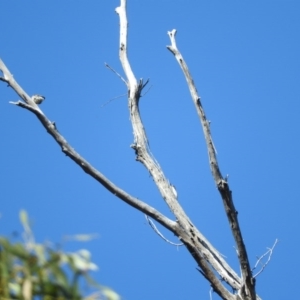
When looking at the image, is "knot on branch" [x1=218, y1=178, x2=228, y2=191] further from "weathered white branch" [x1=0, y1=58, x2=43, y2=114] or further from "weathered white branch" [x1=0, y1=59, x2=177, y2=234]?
"weathered white branch" [x1=0, y1=58, x2=43, y2=114]

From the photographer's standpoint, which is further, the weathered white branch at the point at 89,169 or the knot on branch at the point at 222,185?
Answer: the weathered white branch at the point at 89,169

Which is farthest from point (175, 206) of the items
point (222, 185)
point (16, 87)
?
point (16, 87)

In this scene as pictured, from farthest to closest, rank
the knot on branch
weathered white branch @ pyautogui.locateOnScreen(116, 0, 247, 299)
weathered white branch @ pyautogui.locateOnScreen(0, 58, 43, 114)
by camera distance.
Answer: weathered white branch @ pyautogui.locateOnScreen(0, 58, 43, 114)
weathered white branch @ pyautogui.locateOnScreen(116, 0, 247, 299)
the knot on branch

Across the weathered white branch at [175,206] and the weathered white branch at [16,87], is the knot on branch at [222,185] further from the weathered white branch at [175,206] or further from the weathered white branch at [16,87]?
the weathered white branch at [16,87]

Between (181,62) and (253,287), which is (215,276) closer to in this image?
(253,287)

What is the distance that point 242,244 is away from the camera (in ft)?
9.25

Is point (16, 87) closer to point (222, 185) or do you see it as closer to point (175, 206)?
point (175, 206)

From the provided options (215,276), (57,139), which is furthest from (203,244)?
(57,139)

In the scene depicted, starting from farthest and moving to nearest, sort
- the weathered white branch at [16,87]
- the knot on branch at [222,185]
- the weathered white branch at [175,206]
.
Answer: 1. the weathered white branch at [16,87]
2. the weathered white branch at [175,206]
3. the knot on branch at [222,185]

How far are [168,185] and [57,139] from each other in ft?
2.68

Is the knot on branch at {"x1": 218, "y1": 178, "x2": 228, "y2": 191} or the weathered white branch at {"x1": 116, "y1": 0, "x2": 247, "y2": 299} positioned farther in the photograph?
the weathered white branch at {"x1": 116, "y1": 0, "x2": 247, "y2": 299}

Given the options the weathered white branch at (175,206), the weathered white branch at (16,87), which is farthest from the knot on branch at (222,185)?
the weathered white branch at (16,87)

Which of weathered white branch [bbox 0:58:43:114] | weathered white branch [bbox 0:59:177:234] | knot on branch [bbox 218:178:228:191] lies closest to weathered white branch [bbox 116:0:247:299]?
weathered white branch [bbox 0:59:177:234]

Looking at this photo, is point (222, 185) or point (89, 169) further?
point (89, 169)
